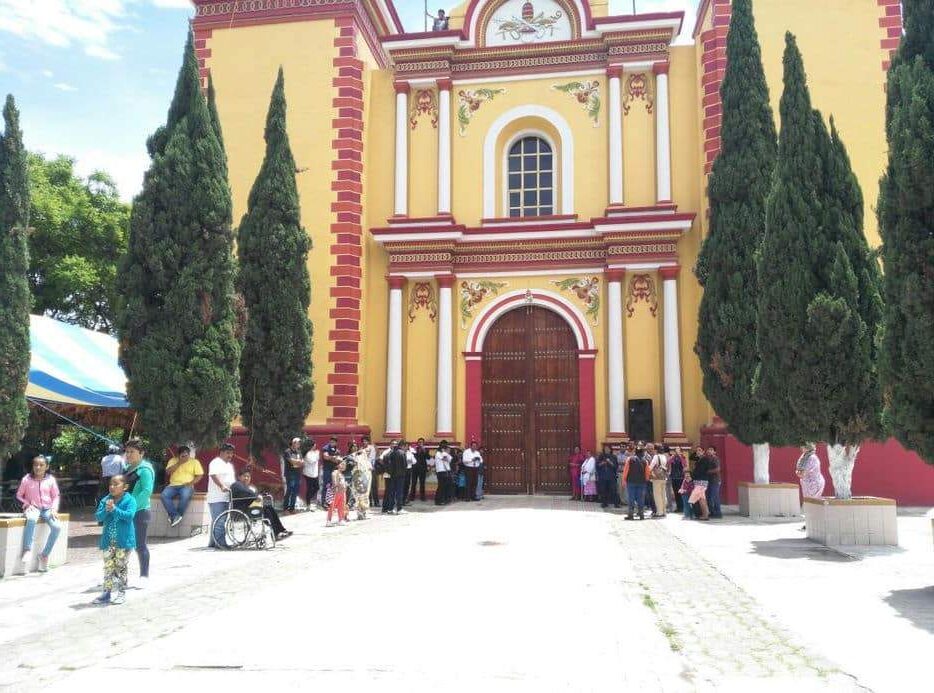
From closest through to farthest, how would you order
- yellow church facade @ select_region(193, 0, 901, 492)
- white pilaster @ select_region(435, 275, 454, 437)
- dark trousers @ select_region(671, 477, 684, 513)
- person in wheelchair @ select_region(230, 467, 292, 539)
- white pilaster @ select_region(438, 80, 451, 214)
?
person in wheelchair @ select_region(230, 467, 292, 539) < dark trousers @ select_region(671, 477, 684, 513) < yellow church facade @ select_region(193, 0, 901, 492) < white pilaster @ select_region(435, 275, 454, 437) < white pilaster @ select_region(438, 80, 451, 214)

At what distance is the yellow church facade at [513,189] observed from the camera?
18.1m

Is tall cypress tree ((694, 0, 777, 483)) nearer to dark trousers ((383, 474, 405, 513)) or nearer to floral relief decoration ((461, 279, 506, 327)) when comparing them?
floral relief decoration ((461, 279, 506, 327))

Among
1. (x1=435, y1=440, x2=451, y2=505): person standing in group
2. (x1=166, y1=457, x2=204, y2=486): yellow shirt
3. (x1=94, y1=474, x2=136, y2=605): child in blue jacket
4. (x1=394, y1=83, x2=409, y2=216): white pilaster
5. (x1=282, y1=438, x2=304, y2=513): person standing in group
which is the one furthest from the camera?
(x1=394, y1=83, x2=409, y2=216): white pilaster

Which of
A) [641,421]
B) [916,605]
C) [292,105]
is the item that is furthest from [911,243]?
[292,105]

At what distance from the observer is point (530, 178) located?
65.7 ft

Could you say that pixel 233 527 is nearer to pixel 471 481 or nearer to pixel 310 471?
pixel 310 471

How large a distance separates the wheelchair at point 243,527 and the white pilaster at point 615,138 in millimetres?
11390

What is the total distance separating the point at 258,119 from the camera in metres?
19.3

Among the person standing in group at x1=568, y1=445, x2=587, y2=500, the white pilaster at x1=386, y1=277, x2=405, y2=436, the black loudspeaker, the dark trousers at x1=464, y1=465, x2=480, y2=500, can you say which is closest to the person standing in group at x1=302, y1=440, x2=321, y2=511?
the white pilaster at x1=386, y1=277, x2=405, y2=436

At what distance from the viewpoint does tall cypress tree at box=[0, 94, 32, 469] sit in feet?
32.3

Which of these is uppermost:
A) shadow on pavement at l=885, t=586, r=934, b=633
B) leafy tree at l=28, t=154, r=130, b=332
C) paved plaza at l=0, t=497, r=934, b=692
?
leafy tree at l=28, t=154, r=130, b=332

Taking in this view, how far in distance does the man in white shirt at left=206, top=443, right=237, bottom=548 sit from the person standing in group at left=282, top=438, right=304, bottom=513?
13.9 feet

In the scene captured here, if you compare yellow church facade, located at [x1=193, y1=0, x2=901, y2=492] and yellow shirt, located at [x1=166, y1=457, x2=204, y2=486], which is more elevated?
yellow church facade, located at [x1=193, y1=0, x2=901, y2=492]

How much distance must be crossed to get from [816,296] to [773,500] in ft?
15.0
